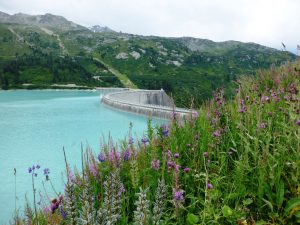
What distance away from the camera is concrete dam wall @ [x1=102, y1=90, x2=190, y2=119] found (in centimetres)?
3625

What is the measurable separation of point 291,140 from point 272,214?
46.0 inches

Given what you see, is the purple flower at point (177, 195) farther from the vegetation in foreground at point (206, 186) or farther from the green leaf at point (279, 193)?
→ the green leaf at point (279, 193)

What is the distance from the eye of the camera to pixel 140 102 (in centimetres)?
7081

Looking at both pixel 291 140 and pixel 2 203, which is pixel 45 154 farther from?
pixel 291 140

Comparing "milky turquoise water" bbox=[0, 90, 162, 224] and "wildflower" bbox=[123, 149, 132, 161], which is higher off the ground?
"wildflower" bbox=[123, 149, 132, 161]

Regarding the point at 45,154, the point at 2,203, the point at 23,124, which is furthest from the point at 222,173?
the point at 23,124

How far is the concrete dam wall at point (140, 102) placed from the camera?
1427 inches

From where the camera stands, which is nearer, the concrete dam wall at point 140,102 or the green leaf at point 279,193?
the green leaf at point 279,193

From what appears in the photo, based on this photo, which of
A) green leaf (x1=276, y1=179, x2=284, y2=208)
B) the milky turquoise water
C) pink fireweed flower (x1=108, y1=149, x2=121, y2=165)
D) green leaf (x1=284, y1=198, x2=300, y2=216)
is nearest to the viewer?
green leaf (x1=284, y1=198, x2=300, y2=216)

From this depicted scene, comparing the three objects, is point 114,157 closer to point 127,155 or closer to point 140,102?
point 127,155

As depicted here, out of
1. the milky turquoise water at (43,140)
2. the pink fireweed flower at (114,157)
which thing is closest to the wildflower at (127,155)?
the pink fireweed flower at (114,157)

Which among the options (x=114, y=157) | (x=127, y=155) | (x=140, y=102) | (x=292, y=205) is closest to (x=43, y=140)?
(x=127, y=155)

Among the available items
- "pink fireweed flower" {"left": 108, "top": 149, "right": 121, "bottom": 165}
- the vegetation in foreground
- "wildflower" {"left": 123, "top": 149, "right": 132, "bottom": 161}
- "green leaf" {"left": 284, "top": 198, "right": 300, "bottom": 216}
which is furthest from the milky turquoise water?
"green leaf" {"left": 284, "top": 198, "right": 300, "bottom": 216}

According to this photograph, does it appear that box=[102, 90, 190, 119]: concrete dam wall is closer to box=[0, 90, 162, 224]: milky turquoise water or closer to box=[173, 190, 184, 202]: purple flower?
box=[0, 90, 162, 224]: milky turquoise water
